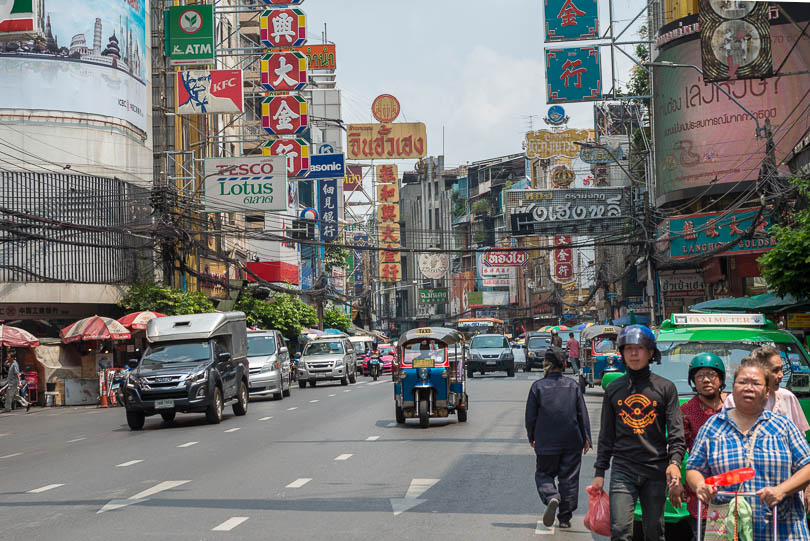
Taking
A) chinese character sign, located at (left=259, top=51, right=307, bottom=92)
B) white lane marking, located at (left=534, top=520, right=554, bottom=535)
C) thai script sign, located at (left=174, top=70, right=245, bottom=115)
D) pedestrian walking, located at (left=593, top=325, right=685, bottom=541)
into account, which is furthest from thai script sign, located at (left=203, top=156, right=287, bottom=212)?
pedestrian walking, located at (left=593, top=325, right=685, bottom=541)

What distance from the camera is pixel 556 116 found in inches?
2857

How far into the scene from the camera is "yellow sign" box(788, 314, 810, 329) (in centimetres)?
2572

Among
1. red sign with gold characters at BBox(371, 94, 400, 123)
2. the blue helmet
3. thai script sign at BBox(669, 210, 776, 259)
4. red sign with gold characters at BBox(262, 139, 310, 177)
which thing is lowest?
the blue helmet

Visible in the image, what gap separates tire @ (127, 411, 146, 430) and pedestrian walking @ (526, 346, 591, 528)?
15.1 m

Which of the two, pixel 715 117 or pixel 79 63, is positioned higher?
pixel 79 63

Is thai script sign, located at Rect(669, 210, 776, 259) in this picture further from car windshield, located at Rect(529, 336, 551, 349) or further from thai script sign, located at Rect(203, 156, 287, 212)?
car windshield, located at Rect(529, 336, 551, 349)

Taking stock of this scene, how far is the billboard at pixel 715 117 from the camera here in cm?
4162

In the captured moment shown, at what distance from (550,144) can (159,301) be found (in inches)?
1110

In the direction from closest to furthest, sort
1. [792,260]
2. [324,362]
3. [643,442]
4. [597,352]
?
[643,442] < [792,260] < [597,352] < [324,362]

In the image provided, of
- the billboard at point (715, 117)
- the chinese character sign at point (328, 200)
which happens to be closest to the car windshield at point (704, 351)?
the billboard at point (715, 117)

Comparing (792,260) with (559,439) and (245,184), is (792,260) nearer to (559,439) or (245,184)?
(559,439)

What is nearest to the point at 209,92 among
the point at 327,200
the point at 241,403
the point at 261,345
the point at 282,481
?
the point at 261,345

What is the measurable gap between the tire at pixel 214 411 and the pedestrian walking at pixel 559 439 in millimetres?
14636

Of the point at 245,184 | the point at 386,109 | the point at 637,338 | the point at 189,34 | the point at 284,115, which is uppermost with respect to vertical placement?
the point at 386,109
